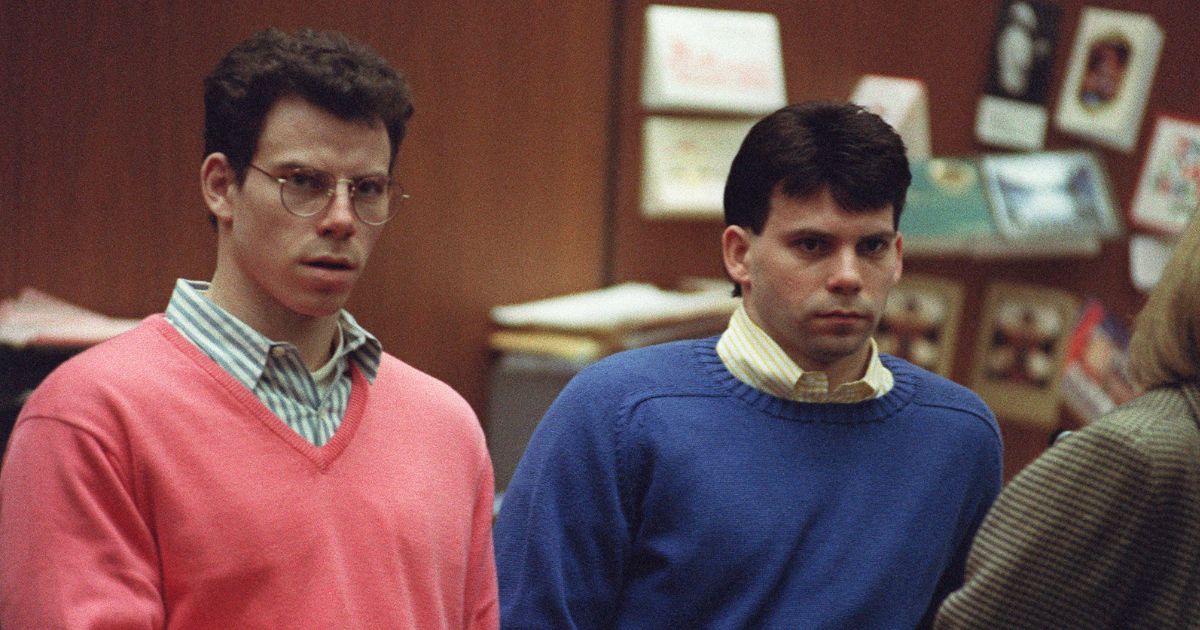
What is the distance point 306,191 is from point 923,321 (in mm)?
2685

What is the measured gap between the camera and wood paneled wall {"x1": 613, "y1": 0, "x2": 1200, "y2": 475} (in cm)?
330

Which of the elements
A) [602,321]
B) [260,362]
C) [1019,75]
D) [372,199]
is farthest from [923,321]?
[260,362]

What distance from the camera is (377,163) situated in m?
1.57

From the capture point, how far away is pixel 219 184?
61.3 inches

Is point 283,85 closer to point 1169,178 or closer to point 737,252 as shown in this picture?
point 737,252

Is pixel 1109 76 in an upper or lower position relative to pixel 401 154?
upper

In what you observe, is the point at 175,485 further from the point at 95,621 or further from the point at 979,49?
the point at 979,49

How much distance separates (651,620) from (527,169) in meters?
1.48

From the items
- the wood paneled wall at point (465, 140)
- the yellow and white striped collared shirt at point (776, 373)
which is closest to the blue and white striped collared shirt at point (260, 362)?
the yellow and white striped collared shirt at point (776, 373)

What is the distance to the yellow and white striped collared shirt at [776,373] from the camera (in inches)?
70.9


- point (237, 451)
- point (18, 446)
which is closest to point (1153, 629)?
point (237, 451)

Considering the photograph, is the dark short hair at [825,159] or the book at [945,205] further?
the book at [945,205]

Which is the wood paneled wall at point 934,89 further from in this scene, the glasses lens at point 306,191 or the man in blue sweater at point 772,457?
the glasses lens at point 306,191

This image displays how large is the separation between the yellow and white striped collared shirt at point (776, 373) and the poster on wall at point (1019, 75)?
7.41ft
